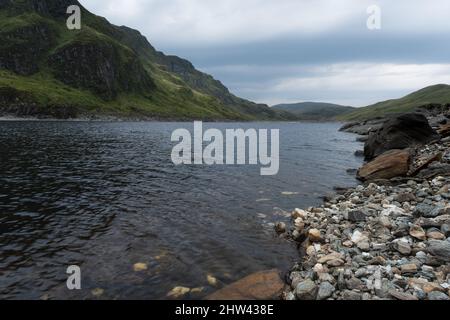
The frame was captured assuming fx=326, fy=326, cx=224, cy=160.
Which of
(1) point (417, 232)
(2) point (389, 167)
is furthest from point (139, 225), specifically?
(2) point (389, 167)

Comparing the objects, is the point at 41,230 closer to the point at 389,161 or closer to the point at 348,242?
the point at 348,242

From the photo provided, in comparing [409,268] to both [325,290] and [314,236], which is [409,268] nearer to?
[325,290]

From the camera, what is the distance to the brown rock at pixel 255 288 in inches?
497

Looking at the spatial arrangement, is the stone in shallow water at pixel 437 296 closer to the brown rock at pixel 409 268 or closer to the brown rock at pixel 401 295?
the brown rock at pixel 401 295

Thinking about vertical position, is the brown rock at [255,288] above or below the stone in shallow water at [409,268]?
below

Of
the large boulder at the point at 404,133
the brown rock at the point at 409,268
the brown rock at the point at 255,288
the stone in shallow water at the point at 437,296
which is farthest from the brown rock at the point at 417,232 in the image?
the large boulder at the point at 404,133

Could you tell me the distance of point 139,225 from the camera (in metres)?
20.0

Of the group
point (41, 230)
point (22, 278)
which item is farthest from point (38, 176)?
point (22, 278)

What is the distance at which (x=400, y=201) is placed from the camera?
19656 mm

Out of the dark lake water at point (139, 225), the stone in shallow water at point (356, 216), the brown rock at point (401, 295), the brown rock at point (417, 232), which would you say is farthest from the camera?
the stone in shallow water at point (356, 216)

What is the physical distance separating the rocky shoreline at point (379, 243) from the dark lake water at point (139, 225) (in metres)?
2.10
